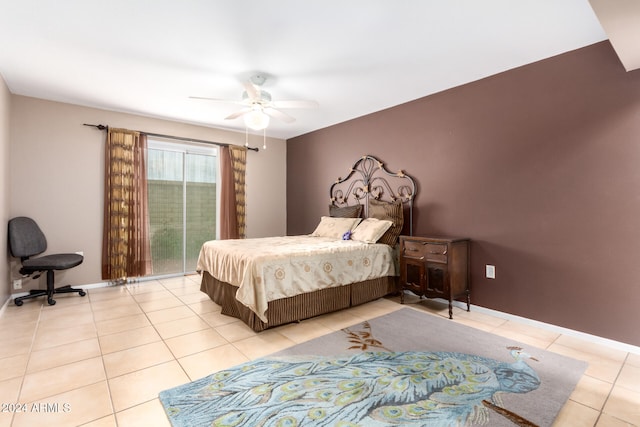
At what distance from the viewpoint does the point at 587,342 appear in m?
2.54

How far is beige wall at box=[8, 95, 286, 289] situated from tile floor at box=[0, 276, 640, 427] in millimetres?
726

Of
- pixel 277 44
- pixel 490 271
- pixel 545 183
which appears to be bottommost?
pixel 490 271

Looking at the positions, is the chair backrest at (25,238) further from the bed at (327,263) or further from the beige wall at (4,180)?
the bed at (327,263)

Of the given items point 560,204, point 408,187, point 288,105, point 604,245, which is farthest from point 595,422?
point 288,105

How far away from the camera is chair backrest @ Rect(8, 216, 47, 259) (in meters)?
3.46

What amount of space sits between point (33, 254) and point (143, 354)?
2.49 meters

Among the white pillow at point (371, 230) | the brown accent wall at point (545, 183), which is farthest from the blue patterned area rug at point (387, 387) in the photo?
the white pillow at point (371, 230)

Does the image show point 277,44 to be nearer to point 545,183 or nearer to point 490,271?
point 545,183

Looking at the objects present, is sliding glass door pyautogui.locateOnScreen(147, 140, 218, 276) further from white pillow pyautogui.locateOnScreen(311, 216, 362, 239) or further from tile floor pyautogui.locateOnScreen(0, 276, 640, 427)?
white pillow pyautogui.locateOnScreen(311, 216, 362, 239)

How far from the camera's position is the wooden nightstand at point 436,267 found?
3.08 meters

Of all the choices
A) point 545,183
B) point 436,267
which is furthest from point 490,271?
point 545,183

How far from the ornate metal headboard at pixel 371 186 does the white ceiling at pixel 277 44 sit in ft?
3.47

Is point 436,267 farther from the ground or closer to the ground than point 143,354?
farther from the ground

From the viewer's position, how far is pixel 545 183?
2791mm
